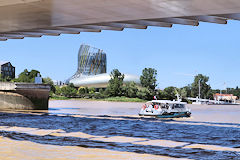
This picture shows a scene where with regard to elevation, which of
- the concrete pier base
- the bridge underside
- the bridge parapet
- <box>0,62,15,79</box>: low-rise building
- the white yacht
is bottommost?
the white yacht

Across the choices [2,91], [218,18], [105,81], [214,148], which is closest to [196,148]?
[214,148]

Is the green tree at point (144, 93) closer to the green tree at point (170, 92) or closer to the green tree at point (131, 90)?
the green tree at point (131, 90)

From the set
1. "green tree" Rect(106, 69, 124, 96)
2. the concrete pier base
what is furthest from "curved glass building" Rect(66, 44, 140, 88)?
the concrete pier base

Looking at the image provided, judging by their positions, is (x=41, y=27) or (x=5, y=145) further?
(x=41, y=27)

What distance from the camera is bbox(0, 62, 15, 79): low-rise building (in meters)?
131

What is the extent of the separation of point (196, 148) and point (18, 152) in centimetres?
582

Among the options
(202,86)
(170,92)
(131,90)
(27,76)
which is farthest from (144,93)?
(202,86)

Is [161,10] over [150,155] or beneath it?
over

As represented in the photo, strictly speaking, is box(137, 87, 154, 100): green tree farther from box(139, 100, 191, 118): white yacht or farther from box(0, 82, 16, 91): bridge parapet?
box(0, 82, 16, 91): bridge parapet

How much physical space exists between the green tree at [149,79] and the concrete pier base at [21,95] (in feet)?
199

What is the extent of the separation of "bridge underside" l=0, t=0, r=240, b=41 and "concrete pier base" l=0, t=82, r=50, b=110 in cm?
1347

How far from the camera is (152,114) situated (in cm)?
3241

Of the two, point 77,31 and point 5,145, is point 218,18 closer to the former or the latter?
point 77,31

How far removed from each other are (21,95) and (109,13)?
2065cm
